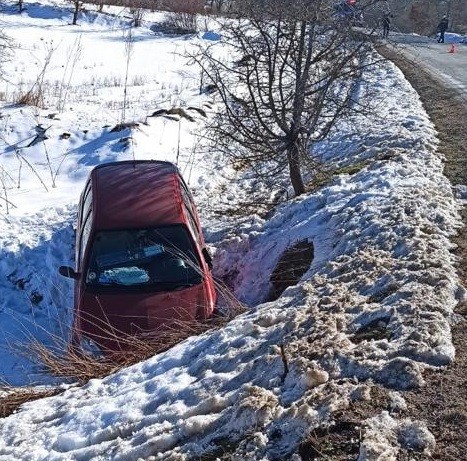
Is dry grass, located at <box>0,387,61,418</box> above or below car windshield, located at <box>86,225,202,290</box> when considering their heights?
below

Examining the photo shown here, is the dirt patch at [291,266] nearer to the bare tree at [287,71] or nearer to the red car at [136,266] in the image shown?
the red car at [136,266]

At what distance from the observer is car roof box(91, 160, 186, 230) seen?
700 centimetres

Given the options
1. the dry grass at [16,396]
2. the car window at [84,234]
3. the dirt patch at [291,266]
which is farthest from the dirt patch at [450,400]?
the car window at [84,234]

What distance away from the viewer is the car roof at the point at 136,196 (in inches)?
276

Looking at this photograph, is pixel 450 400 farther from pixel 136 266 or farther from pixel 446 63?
pixel 446 63

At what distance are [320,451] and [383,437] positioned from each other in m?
0.32

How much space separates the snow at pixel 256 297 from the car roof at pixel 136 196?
1248 mm

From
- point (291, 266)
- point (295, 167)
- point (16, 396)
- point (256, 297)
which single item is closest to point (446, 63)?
point (295, 167)

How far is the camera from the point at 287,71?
8758 millimetres

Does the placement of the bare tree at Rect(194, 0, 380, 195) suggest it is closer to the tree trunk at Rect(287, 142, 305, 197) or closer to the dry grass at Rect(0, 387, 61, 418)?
the tree trunk at Rect(287, 142, 305, 197)

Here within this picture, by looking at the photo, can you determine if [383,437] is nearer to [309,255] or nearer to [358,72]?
[309,255]

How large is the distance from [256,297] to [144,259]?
4.27ft

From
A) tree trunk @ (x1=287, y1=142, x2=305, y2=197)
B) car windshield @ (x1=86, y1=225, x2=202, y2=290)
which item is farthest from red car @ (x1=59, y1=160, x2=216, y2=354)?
tree trunk @ (x1=287, y1=142, x2=305, y2=197)

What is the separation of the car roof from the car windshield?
11 centimetres
